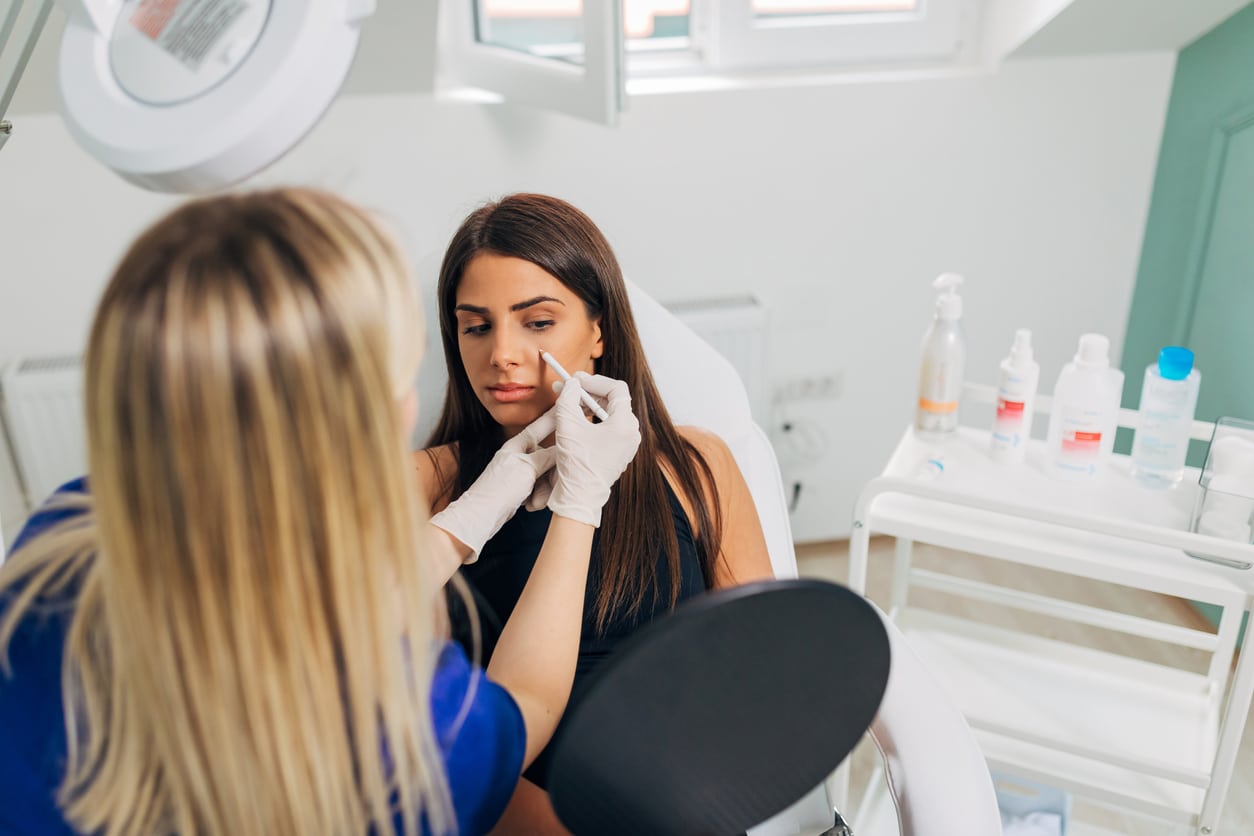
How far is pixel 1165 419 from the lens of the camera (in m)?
1.33

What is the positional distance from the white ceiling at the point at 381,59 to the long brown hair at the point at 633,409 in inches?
22.1

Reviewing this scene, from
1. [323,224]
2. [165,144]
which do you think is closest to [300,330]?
[323,224]

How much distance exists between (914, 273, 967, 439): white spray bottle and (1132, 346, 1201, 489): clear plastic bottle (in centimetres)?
25

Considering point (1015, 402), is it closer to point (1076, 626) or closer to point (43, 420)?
point (1076, 626)

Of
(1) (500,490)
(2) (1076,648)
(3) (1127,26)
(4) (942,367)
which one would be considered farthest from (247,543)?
(3) (1127,26)

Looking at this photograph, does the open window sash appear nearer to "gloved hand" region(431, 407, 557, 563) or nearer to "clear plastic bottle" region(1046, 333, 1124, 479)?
"gloved hand" region(431, 407, 557, 563)

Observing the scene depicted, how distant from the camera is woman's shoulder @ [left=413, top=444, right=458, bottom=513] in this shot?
1.21 m

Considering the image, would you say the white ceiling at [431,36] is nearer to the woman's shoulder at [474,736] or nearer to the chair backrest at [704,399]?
the chair backrest at [704,399]

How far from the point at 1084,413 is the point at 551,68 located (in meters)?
0.95

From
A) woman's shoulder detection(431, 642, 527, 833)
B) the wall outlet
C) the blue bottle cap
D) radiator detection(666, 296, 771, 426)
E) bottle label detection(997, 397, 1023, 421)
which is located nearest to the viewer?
woman's shoulder detection(431, 642, 527, 833)

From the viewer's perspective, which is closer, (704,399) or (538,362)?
(538,362)

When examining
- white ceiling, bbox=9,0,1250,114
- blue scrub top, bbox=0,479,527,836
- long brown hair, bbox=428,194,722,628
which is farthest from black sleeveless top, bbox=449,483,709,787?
white ceiling, bbox=9,0,1250,114

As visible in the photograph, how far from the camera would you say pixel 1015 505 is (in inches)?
47.9

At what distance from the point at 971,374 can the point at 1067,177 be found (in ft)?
1.43
